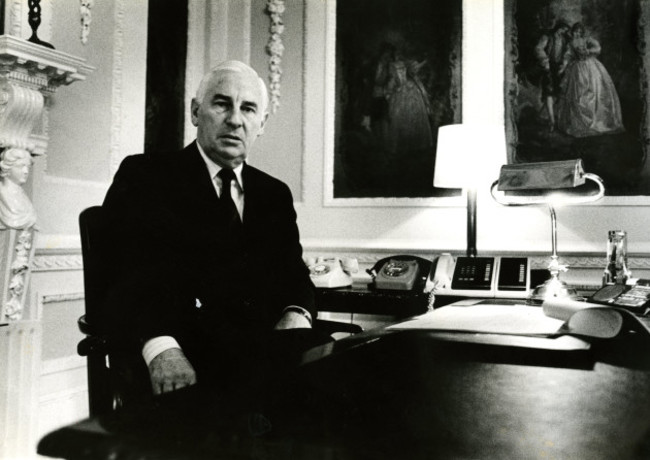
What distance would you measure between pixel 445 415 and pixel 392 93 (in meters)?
2.78

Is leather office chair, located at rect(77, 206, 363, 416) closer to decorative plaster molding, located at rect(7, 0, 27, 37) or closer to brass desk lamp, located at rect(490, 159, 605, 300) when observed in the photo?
brass desk lamp, located at rect(490, 159, 605, 300)

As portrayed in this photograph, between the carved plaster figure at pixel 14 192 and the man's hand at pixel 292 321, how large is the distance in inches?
53.0

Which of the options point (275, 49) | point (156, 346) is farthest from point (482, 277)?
point (275, 49)

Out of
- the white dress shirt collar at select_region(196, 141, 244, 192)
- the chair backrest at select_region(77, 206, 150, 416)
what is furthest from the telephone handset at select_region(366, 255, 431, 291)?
the chair backrest at select_region(77, 206, 150, 416)

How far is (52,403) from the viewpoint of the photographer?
2.79 metres

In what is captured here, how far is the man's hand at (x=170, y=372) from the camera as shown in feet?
4.12

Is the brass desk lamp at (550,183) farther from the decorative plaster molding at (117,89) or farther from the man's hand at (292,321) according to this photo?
the decorative plaster molding at (117,89)

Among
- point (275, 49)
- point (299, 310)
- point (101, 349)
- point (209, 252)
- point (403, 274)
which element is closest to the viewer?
point (101, 349)

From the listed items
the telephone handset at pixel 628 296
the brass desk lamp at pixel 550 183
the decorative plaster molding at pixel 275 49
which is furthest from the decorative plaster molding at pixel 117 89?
the telephone handset at pixel 628 296

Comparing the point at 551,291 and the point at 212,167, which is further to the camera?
the point at 551,291

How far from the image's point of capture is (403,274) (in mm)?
2611

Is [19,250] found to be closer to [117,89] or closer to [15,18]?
[15,18]

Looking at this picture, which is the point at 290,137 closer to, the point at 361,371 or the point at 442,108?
the point at 442,108

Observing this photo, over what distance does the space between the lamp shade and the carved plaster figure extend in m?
1.77
